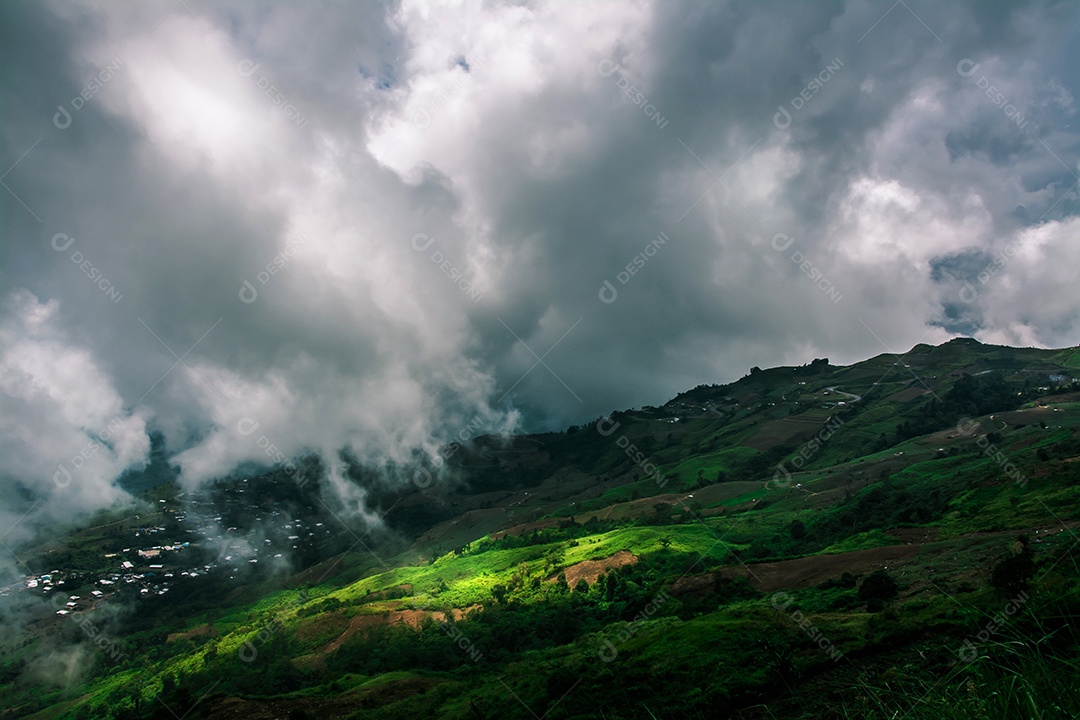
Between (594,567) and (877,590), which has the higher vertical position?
(594,567)

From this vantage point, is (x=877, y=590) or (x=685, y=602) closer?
(x=877, y=590)

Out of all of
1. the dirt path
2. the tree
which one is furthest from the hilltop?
the dirt path

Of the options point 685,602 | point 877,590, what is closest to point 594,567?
point 685,602

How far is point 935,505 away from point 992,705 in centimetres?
6388

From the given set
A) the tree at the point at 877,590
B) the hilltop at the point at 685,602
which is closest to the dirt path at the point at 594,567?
the hilltop at the point at 685,602

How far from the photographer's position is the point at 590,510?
425ft

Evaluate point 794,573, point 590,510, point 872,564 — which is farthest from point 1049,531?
point 590,510

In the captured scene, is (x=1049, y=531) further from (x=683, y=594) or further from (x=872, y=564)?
(x=683, y=594)

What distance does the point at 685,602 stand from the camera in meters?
38.7

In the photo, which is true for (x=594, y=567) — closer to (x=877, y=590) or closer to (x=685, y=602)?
(x=685, y=602)

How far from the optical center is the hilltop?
17.3m

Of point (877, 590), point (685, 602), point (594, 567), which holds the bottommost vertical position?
point (877, 590)

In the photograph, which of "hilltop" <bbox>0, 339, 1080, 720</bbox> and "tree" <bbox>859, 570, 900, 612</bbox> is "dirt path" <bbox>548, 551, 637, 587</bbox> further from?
"tree" <bbox>859, 570, 900, 612</bbox>

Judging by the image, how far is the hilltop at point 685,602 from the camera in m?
17.3
